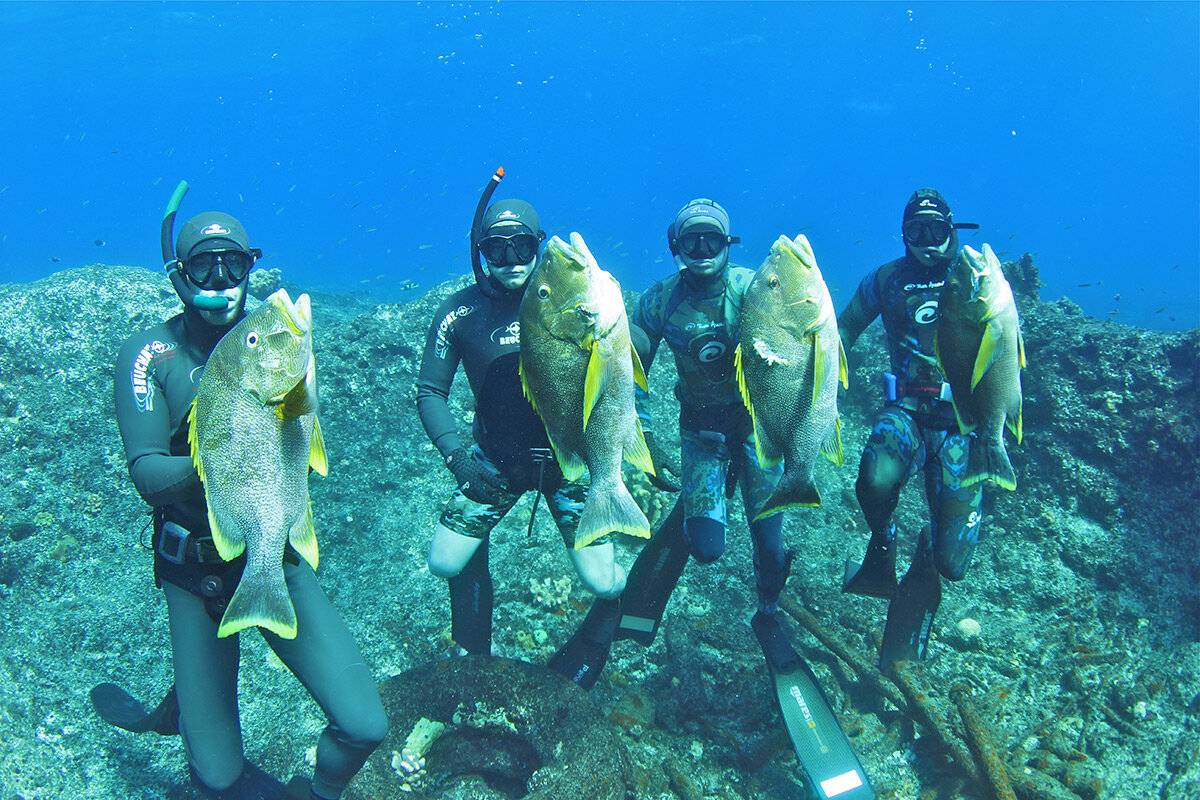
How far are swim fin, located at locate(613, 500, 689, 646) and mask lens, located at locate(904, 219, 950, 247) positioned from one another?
2.53 metres

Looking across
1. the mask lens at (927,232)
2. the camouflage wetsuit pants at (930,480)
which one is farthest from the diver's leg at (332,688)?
the mask lens at (927,232)

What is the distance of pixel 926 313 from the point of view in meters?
4.31

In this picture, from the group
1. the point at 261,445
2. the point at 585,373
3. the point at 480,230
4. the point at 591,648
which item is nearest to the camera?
the point at 261,445

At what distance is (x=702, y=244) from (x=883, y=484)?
2.02 metres

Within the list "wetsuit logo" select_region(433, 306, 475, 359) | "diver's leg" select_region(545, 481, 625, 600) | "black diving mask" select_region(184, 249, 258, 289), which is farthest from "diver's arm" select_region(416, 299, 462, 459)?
"black diving mask" select_region(184, 249, 258, 289)

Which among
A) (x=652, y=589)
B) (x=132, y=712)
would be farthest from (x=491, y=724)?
(x=132, y=712)

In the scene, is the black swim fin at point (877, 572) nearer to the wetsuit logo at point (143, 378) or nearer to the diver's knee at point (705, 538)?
the diver's knee at point (705, 538)

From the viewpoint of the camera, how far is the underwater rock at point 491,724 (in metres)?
3.62

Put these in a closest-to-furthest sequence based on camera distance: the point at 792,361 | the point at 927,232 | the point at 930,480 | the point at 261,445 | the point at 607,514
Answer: the point at 261,445, the point at 792,361, the point at 607,514, the point at 927,232, the point at 930,480

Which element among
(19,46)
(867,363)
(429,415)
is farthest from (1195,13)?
(19,46)

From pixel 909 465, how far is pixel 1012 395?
3.66ft

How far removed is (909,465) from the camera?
13.7 ft

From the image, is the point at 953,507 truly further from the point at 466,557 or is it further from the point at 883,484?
the point at 466,557

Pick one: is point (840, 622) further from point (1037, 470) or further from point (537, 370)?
point (537, 370)
